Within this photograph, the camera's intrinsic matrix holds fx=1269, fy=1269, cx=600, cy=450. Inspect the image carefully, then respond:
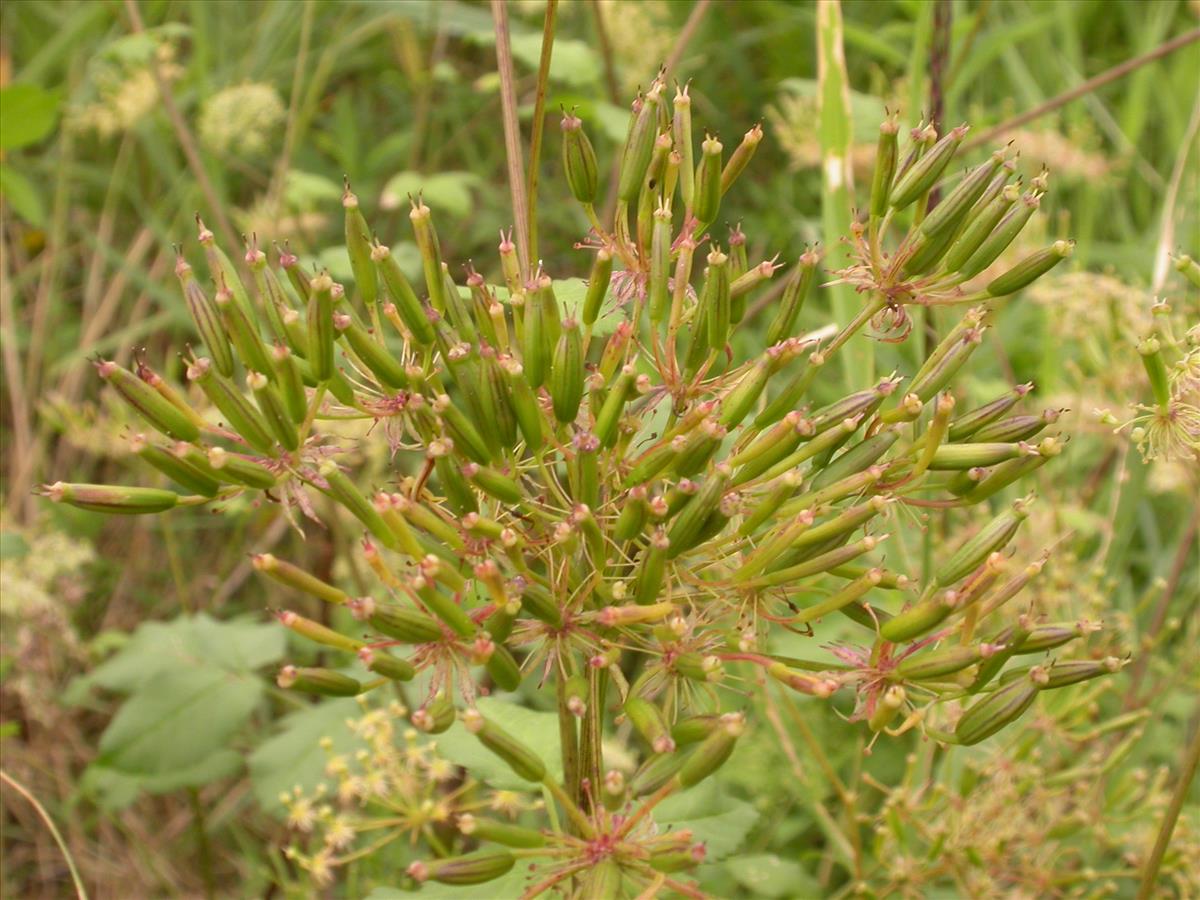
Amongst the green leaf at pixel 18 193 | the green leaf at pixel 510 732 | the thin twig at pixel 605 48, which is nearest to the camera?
the green leaf at pixel 510 732

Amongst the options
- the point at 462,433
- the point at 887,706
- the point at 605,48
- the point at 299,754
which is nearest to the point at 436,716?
the point at 462,433

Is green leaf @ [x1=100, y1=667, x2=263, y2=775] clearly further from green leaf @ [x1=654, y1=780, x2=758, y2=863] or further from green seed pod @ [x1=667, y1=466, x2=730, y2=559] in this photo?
green seed pod @ [x1=667, y1=466, x2=730, y2=559]

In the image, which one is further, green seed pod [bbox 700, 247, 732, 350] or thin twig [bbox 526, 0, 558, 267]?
thin twig [bbox 526, 0, 558, 267]

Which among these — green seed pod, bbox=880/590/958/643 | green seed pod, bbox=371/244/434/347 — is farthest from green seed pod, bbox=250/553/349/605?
green seed pod, bbox=880/590/958/643

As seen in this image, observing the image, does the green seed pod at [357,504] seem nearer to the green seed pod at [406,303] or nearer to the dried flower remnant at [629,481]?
the dried flower remnant at [629,481]

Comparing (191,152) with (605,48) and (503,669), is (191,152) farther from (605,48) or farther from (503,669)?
(503,669)

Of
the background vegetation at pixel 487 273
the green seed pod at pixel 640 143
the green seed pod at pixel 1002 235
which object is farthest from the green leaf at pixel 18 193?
the green seed pod at pixel 1002 235
